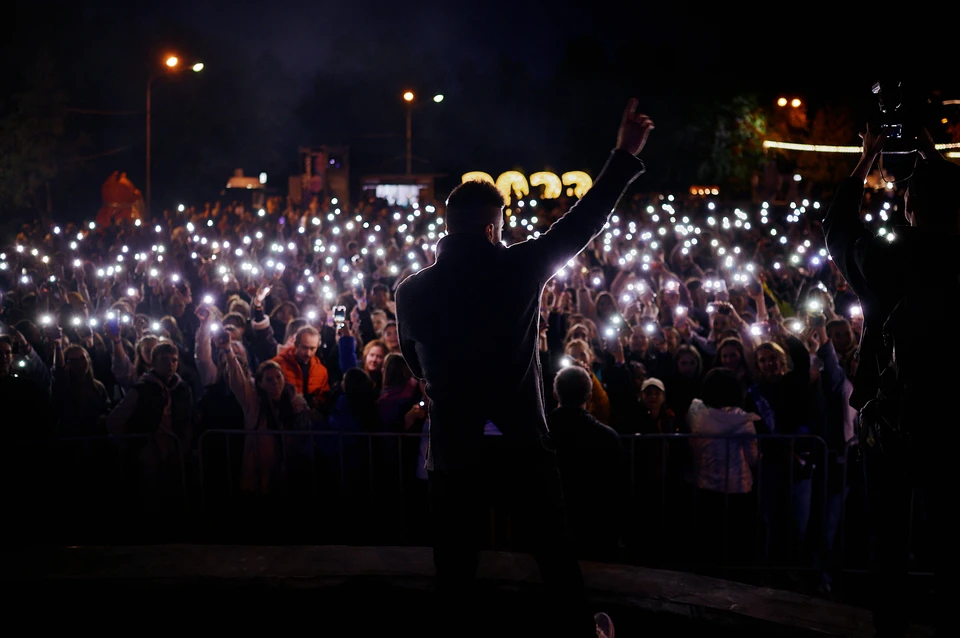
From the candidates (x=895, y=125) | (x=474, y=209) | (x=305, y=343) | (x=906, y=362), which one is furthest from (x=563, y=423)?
(x=305, y=343)

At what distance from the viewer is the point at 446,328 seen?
3.14m

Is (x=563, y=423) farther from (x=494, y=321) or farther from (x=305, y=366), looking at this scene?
(x=305, y=366)

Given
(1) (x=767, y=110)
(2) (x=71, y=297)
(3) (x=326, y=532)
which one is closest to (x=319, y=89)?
(1) (x=767, y=110)

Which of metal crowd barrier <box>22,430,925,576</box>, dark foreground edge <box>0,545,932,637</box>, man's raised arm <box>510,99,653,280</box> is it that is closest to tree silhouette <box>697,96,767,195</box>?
metal crowd barrier <box>22,430,925,576</box>

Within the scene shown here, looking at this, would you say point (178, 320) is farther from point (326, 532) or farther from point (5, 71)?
point (5, 71)

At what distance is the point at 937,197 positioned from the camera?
3.04 m

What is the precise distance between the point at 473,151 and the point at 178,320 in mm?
61711

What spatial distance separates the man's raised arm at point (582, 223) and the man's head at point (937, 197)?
1.00m

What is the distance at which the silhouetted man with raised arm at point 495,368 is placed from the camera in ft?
10.2

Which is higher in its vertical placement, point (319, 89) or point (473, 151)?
point (319, 89)

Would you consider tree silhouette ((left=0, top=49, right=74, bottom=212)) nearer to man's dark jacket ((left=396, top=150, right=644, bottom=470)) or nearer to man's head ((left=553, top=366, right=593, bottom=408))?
man's head ((left=553, top=366, right=593, bottom=408))

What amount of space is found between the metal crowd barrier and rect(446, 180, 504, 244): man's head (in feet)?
10.7

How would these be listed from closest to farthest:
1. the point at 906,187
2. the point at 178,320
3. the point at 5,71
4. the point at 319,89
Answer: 1. the point at 906,187
2. the point at 178,320
3. the point at 5,71
4. the point at 319,89

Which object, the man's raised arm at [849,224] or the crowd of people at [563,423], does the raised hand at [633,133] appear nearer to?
the man's raised arm at [849,224]
